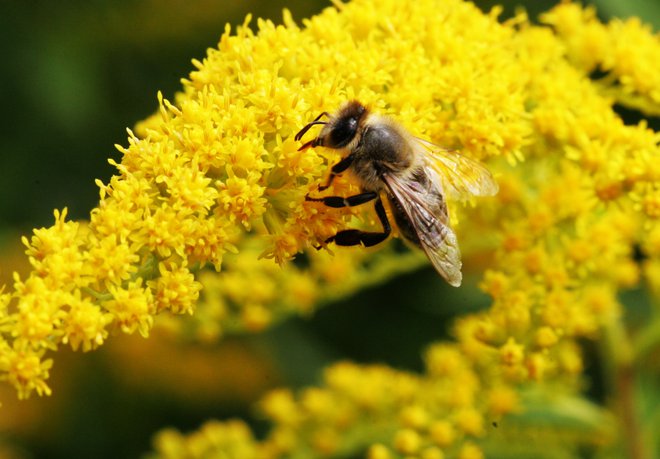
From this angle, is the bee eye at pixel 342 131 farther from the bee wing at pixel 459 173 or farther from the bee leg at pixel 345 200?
the bee wing at pixel 459 173

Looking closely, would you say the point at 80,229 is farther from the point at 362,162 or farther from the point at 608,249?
the point at 608,249

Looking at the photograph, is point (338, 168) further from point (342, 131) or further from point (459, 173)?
point (459, 173)

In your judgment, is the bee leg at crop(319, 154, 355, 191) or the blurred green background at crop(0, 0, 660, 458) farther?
the blurred green background at crop(0, 0, 660, 458)


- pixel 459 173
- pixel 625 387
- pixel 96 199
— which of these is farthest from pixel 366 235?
pixel 96 199

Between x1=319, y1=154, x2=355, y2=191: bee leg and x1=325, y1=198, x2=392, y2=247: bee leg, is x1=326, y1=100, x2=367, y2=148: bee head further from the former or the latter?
x1=325, y1=198, x2=392, y2=247: bee leg

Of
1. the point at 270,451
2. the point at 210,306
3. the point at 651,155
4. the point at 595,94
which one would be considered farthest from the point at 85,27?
the point at 651,155

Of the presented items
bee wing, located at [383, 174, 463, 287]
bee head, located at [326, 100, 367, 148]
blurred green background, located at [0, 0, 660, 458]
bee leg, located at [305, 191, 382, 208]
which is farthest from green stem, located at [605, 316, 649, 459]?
bee head, located at [326, 100, 367, 148]

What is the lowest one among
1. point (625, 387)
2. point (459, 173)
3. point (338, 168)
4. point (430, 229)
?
point (625, 387)

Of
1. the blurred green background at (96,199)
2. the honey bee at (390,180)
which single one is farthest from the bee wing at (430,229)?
the blurred green background at (96,199)
